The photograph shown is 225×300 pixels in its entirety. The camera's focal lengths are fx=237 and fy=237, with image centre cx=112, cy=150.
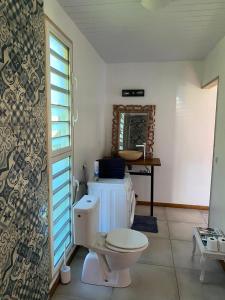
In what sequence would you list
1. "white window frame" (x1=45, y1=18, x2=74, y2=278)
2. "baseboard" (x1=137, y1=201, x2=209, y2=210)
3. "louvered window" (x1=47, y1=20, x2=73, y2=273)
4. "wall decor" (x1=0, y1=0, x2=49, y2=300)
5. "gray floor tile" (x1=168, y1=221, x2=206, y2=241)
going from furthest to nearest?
"baseboard" (x1=137, y1=201, x2=209, y2=210) → "gray floor tile" (x1=168, y1=221, x2=206, y2=241) → "louvered window" (x1=47, y1=20, x2=73, y2=273) → "white window frame" (x1=45, y1=18, x2=74, y2=278) → "wall decor" (x1=0, y1=0, x2=49, y2=300)

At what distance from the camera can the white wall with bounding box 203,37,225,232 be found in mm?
2502

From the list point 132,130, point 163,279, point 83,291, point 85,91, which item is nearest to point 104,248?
point 83,291

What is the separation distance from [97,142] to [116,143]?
1.80ft

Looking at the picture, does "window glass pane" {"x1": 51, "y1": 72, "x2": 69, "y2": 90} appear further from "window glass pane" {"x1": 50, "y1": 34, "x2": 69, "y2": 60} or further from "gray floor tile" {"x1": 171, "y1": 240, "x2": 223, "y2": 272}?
"gray floor tile" {"x1": 171, "y1": 240, "x2": 223, "y2": 272}

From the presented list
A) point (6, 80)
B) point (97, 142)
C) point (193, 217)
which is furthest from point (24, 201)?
point (193, 217)

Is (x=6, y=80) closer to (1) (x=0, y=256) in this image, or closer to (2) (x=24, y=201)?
(2) (x=24, y=201)

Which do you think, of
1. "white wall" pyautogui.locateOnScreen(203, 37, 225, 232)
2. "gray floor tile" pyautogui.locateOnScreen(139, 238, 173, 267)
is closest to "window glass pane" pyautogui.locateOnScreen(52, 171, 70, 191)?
"gray floor tile" pyautogui.locateOnScreen(139, 238, 173, 267)

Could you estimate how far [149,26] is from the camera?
235 cm

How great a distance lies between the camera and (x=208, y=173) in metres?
3.86

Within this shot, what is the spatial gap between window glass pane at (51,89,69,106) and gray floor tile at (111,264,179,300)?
1.72 meters

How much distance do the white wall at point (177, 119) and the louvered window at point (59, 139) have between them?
1.79 m

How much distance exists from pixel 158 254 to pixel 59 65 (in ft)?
7.23

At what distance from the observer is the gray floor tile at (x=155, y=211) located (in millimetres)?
3670

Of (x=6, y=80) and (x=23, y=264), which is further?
(x=23, y=264)
